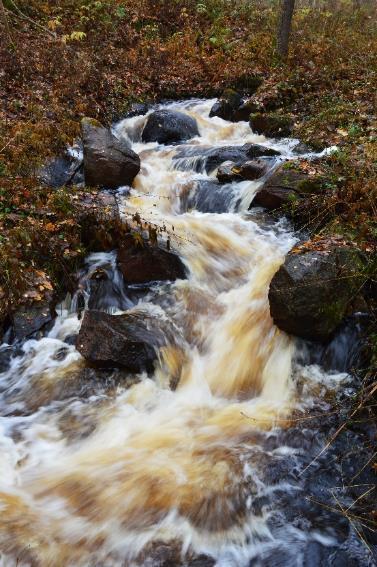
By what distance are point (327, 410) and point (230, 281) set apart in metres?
2.70

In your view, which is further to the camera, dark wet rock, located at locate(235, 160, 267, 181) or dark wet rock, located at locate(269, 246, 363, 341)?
dark wet rock, located at locate(235, 160, 267, 181)

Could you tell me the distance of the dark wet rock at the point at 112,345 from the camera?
543 cm

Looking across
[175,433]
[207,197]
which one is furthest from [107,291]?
[207,197]

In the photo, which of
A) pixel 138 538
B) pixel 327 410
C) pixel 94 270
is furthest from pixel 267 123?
pixel 138 538

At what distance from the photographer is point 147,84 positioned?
1330 cm

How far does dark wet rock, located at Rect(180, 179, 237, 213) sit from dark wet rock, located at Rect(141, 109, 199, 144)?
8.81 ft

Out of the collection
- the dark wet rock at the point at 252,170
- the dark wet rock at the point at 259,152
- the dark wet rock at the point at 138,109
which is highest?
the dark wet rock at the point at 138,109

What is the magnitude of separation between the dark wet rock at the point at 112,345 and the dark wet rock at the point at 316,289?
1803 millimetres

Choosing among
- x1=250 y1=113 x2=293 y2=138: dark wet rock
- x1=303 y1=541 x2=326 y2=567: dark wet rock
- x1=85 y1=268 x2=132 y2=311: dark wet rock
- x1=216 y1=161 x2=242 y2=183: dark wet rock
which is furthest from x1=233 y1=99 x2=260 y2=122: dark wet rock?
x1=303 y1=541 x2=326 y2=567: dark wet rock

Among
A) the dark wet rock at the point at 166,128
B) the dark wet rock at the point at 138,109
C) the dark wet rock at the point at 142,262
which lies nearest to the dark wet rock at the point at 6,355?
the dark wet rock at the point at 142,262

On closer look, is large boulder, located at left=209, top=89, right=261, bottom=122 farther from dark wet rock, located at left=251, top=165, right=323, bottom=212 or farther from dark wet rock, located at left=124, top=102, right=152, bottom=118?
dark wet rock, located at left=251, top=165, right=323, bottom=212

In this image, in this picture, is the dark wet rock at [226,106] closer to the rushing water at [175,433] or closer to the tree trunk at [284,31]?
the tree trunk at [284,31]

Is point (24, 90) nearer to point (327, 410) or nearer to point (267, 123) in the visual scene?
point (267, 123)

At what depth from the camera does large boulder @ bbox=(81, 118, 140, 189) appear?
331 inches
